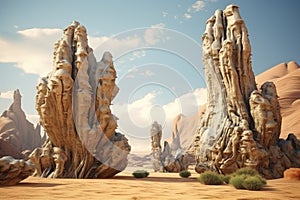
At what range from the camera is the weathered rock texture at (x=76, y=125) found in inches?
572

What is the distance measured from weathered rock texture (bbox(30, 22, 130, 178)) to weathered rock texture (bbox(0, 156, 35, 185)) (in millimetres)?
4394

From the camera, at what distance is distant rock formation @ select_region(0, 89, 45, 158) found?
51888 mm

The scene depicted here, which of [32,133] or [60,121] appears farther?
[32,133]

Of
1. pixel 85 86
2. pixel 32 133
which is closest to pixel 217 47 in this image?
pixel 85 86

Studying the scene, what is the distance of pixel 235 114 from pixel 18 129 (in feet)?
164

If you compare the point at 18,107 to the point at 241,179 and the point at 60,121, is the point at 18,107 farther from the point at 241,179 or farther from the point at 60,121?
the point at 241,179

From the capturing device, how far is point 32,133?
5781cm

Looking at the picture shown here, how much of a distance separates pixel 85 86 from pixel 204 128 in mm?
8335

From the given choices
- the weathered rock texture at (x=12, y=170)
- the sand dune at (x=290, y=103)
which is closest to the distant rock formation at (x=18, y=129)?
the weathered rock texture at (x=12, y=170)

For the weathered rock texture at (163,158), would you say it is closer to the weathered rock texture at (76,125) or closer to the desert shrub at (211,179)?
the weathered rock texture at (76,125)

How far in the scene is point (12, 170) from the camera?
369 inches

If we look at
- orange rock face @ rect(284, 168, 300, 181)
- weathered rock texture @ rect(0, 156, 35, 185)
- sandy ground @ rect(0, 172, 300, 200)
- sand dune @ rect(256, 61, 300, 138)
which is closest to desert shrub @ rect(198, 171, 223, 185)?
sandy ground @ rect(0, 172, 300, 200)

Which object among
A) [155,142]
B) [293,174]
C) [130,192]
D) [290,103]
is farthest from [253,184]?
[290,103]

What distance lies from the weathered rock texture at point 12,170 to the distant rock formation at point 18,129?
44.5 meters
